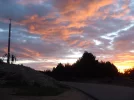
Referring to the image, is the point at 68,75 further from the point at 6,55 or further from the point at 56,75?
the point at 6,55

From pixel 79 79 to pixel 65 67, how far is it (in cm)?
731

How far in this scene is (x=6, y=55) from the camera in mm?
55469

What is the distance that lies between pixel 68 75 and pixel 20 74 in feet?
99.4

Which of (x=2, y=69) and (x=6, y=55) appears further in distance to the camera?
(x=6, y=55)


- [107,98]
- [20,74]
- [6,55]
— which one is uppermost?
[6,55]

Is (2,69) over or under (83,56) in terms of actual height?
under

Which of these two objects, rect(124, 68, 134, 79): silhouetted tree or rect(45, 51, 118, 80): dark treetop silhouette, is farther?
rect(124, 68, 134, 79): silhouetted tree

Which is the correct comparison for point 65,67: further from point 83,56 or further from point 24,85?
point 24,85

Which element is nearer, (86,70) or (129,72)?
(86,70)

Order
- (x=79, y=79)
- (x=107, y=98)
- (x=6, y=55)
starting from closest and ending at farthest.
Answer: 1. (x=107, y=98)
2. (x=6, y=55)
3. (x=79, y=79)

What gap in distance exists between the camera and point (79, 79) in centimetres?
6531

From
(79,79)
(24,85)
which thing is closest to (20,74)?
(24,85)

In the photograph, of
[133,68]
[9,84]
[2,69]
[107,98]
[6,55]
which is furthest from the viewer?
[133,68]

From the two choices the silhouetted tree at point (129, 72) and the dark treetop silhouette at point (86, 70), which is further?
the silhouetted tree at point (129, 72)
